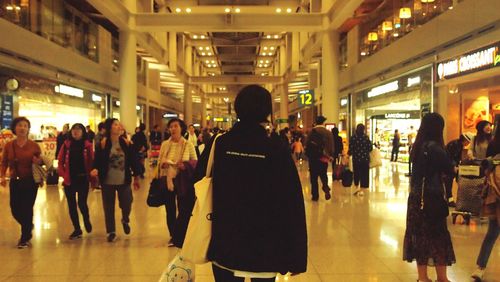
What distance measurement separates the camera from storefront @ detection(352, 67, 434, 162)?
14688 mm

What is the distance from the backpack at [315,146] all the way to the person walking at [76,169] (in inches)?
205

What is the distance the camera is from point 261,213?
7.95 feet

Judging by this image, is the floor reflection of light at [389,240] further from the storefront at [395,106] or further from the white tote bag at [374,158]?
the storefront at [395,106]

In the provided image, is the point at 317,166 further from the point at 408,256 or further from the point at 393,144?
the point at 393,144

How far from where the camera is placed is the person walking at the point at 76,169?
22.6 feet

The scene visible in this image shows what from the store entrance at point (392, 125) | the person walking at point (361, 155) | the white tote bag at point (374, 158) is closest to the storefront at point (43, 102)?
the person walking at point (361, 155)

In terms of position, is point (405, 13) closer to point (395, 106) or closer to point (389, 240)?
point (395, 106)

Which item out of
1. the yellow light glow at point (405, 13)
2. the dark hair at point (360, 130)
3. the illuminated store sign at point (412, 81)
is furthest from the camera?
the yellow light glow at point (405, 13)

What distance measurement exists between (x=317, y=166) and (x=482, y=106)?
5942 millimetres

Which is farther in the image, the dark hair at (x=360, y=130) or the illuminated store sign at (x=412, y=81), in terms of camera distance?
the illuminated store sign at (x=412, y=81)

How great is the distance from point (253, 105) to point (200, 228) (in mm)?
688

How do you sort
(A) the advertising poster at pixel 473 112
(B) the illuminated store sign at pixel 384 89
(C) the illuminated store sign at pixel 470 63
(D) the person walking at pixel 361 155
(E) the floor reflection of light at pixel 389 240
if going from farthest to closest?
(B) the illuminated store sign at pixel 384 89 → (A) the advertising poster at pixel 473 112 → (D) the person walking at pixel 361 155 → (C) the illuminated store sign at pixel 470 63 → (E) the floor reflection of light at pixel 389 240

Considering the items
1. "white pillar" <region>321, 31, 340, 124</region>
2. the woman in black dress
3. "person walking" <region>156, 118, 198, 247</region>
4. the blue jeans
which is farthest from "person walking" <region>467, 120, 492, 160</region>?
"white pillar" <region>321, 31, 340, 124</region>

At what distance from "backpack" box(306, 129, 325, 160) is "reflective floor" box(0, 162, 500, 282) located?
4.61 feet
